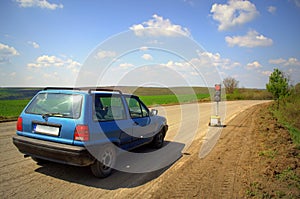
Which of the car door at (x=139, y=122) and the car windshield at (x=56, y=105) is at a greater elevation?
the car windshield at (x=56, y=105)

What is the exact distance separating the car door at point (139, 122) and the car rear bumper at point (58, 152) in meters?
1.66

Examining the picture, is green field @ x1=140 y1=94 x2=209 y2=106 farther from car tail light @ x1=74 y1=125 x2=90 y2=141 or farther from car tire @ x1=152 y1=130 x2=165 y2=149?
car tail light @ x1=74 y1=125 x2=90 y2=141

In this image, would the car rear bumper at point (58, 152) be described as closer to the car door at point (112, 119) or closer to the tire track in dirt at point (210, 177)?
the car door at point (112, 119)

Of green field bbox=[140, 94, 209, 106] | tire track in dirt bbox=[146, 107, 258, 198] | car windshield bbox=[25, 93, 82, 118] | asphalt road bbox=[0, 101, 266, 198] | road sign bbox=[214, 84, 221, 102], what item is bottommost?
tire track in dirt bbox=[146, 107, 258, 198]

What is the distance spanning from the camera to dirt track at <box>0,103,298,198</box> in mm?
3518

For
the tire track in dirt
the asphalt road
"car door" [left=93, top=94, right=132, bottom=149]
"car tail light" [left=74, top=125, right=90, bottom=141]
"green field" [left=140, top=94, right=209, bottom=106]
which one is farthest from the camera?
"green field" [left=140, top=94, right=209, bottom=106]

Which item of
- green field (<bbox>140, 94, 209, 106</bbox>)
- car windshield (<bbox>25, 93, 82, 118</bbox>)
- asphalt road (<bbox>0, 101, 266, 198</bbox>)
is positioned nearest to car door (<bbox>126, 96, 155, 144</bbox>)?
asphalt road (<bbox>0, 101, 266, 198</bbox>)

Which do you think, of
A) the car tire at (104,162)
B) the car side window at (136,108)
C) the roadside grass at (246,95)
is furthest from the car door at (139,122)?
the roadside grass at (246,95)

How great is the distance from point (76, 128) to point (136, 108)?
223 centimetres

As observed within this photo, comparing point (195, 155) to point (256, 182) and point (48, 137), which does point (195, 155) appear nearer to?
point (256, 182)

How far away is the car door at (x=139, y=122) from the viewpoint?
5.31m

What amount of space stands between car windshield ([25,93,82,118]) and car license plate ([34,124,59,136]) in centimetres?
23

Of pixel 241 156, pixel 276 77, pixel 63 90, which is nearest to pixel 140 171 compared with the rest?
pixel 63 90

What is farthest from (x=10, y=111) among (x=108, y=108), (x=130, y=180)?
(x=130, y=180)
